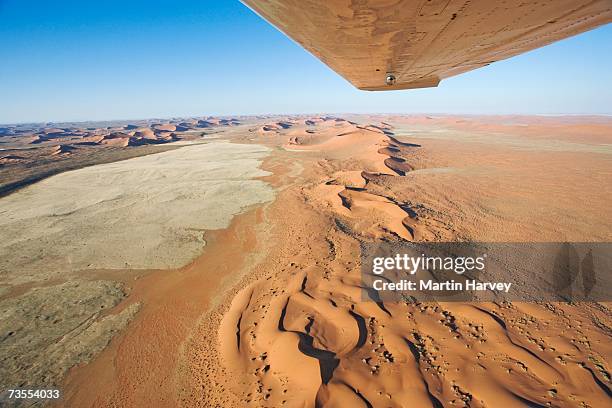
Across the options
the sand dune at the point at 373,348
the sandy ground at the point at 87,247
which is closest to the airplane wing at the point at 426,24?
the sand dune at the point at 373,348

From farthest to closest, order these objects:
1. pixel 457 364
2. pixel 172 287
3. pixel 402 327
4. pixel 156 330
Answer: pixel 172 287 < pixel 156 330 < pixel 402 327 < pixel 457 364

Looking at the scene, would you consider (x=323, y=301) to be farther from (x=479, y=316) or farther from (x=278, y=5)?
(x=278, y=5)

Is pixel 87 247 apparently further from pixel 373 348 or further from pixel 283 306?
pixel 373 348

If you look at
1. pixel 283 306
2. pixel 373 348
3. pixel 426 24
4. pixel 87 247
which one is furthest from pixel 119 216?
pixel 426 24

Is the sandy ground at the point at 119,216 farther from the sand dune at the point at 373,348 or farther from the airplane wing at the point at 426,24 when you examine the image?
the airplane wing at the point at 426,24

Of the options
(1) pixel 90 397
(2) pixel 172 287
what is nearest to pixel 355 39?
(1) pixel 90 397

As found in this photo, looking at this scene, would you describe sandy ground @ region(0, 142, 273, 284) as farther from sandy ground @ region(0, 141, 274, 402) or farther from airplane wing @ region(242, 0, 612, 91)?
airplane wing @ region(242, 0, 612, 91)
